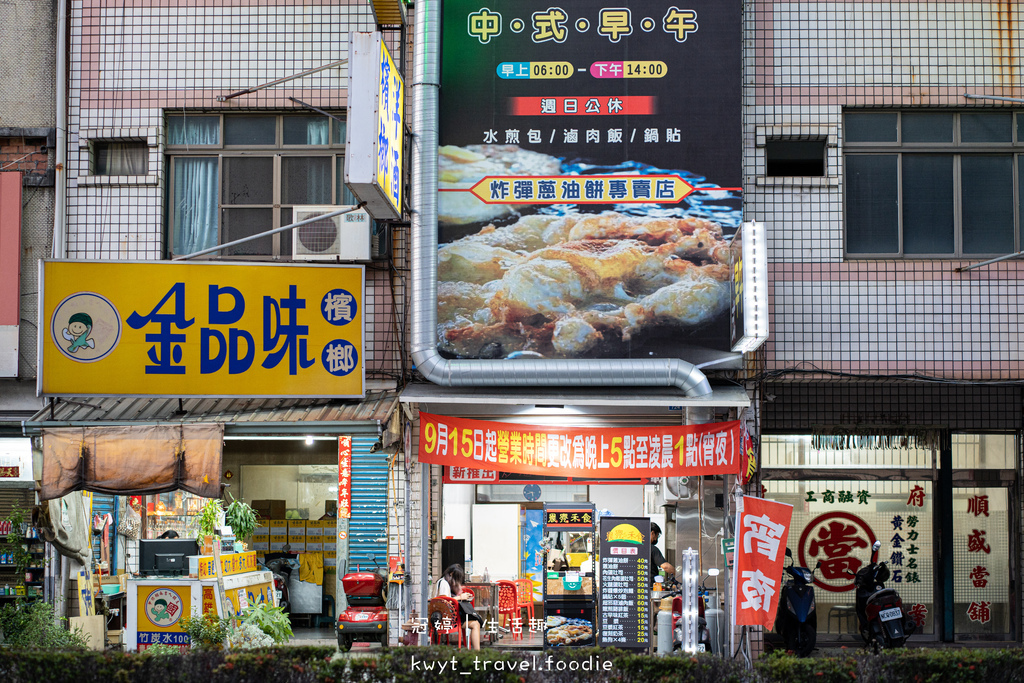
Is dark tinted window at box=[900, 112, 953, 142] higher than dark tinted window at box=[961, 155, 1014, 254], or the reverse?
dark tinted window at box=[900, 112, 953, 142]

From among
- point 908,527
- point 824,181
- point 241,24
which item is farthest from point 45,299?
point 908,527

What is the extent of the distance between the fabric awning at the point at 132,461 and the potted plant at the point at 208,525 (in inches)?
43.9

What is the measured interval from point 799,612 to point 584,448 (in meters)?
3.92

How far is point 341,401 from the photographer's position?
11812mm

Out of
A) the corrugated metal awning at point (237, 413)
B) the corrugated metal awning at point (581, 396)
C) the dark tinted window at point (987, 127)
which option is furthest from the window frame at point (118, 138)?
the dark tinted window at point (987, 127)

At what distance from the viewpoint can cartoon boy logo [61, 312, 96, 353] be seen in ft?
37.6

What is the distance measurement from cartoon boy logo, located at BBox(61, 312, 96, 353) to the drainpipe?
143 centimetres

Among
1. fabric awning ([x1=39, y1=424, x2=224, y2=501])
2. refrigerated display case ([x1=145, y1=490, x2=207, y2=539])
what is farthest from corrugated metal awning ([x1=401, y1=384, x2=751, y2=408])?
refrigerated display case ([x1=145, y1=490, x2=207, y2=539])

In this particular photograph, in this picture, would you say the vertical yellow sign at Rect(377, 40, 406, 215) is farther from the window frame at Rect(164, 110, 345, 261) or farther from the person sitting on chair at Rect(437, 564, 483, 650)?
the person sitting on chair at Rect(437, 564, 483, 650)

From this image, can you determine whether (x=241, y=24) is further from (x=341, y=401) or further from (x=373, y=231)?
(x=341, y=401)

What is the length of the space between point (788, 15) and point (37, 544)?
1281cm

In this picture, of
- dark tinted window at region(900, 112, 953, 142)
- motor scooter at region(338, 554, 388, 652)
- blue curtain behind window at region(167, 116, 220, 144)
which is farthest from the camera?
blue curtain behind window at region(167, 116, 220, 144)

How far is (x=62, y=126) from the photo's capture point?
494 inches

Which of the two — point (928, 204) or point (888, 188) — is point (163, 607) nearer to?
point (888, 188)
